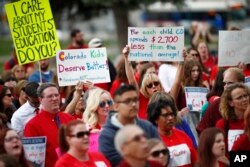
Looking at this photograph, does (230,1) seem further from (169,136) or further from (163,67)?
(169,136)

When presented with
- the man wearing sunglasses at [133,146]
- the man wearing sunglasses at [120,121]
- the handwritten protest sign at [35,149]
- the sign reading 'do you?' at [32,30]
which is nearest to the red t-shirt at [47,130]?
the handwritten protest sign at [35,149]

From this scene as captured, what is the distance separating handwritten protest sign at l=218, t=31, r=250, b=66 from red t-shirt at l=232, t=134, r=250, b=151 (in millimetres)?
4315

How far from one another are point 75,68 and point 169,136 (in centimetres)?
347

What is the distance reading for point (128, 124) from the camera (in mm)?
9039

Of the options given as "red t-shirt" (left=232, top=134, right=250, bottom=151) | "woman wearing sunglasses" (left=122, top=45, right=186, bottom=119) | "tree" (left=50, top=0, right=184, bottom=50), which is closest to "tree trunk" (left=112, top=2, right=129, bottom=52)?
"tree" (left=50, top=0, right=184, bottom=50)

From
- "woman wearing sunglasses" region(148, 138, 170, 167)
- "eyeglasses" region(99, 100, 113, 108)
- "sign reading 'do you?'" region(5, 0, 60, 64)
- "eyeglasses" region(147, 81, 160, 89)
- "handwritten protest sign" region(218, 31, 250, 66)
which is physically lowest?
"woman wearing sunglasses" region(148, 138, 170, 167)

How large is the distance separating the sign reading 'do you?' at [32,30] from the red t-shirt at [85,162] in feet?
15.9

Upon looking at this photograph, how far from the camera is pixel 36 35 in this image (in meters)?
13.9

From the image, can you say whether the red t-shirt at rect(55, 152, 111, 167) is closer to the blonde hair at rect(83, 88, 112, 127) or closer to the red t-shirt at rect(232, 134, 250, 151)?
the blonde hair at rect(83, 88, 112, 127)

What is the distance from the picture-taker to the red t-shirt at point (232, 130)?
1059 cm

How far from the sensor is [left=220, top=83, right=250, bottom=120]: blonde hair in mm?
10719

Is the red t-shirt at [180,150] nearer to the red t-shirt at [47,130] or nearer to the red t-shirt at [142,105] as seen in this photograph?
the red t-shirt at [47,130]

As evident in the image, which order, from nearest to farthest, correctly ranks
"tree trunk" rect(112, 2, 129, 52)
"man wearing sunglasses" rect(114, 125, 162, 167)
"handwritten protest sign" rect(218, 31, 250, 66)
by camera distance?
"man wearing sunglasses" rect(114, 125, 162, 167)
"handwritten protest sign" rect(218, 31, 250, 66)
"tree trunk" rect(112, 2, 129, 52)

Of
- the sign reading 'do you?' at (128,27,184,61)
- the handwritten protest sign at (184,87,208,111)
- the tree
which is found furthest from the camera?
the tree
